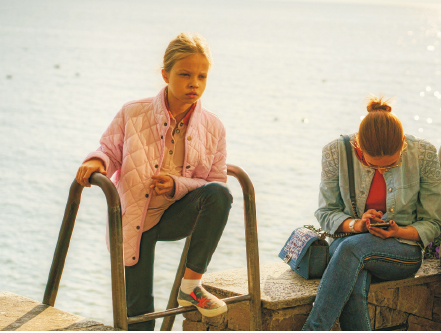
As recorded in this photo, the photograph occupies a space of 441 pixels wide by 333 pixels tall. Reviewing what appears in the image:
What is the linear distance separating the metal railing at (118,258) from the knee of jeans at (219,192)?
210 mm

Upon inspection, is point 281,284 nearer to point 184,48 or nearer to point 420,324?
point 420,324

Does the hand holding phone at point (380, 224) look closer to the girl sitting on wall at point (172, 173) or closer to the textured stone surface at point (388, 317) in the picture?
the textured stone surface at point (388, 317)

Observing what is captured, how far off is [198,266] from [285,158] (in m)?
8.84

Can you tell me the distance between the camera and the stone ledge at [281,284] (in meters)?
2.96

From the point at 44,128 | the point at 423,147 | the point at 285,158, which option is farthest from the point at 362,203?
the point at 44,128

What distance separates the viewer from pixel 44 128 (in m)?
13.8

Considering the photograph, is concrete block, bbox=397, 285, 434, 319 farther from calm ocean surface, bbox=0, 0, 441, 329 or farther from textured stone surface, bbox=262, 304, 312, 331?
calm ocean surface, bbox=0, 0, 441, 329

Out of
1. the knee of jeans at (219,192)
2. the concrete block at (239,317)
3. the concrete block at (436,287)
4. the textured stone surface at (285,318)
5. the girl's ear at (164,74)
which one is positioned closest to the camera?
the knee of jeans at (219,192)

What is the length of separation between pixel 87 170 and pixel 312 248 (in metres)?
1.10

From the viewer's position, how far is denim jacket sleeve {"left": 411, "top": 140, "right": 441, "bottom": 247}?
3.03 m

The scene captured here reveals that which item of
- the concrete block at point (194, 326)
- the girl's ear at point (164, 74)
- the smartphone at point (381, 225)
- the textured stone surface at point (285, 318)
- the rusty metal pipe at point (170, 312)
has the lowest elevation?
the concrete block at point (194, 326)

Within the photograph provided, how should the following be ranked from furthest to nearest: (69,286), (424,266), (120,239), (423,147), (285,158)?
Result: (285,158) < (69,286) < (424,266) < (423,147) < (120,239)

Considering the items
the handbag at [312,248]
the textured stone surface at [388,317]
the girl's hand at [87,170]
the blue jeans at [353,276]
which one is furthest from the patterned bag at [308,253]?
the girl's hand at [87,170]

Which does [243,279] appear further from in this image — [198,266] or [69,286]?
[69,286]
